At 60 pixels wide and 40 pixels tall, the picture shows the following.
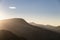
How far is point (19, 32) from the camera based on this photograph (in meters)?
2.77

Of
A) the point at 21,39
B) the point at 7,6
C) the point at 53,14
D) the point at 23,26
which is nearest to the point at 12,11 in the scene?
the point at 7,6

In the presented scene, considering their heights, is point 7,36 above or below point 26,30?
below

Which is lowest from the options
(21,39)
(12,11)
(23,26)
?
(21,39)

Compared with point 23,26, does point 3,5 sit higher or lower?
→ higher

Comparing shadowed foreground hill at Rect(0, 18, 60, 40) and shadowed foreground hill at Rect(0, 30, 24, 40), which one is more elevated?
shadowed foreground hill at Rect(0, 18, 60, 40)

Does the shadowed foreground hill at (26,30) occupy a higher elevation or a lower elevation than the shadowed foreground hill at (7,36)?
higher

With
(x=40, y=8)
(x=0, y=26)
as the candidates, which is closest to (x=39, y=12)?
(x=40, y=8)

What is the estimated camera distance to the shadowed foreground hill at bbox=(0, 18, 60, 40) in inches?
109

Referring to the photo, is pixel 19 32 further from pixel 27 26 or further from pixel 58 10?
pixel 58 10

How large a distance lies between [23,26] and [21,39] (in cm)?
24

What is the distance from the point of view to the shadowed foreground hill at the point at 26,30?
2770mm

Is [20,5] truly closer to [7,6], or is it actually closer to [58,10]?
[7,6]

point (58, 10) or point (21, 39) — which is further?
point (58, 10)

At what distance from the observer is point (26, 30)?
109 inches
